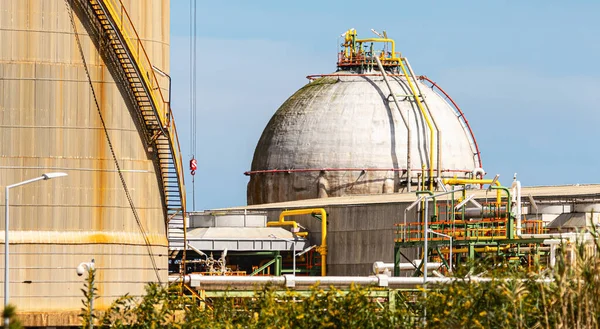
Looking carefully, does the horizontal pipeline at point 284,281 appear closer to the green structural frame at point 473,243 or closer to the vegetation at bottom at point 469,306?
the green structural frame at point 473,243

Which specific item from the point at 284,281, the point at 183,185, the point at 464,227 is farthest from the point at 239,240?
the point at 284,281

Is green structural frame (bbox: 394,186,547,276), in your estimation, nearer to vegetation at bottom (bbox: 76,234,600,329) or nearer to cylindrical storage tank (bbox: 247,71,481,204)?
cylindrical storage tank (bbox: 247,71,481,204)

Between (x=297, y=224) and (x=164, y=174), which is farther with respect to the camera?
(x=297, y=224)

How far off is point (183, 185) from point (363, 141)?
33987 mm

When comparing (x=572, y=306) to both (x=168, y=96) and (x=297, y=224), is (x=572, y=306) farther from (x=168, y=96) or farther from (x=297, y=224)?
(x=297, y=224)

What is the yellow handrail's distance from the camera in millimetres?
45062

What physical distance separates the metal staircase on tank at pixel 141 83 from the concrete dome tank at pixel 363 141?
3248 centimetres

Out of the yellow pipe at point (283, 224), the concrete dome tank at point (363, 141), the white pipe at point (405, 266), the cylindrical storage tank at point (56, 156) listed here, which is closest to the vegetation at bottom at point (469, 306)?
the cylindrical storage tank at point (56, 156)

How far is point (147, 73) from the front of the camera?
4609 cm

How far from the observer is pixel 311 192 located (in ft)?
265

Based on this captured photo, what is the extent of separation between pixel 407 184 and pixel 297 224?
10079 mm

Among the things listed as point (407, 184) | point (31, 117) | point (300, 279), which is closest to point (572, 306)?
point (300, 279)

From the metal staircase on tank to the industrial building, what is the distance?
0.14ft

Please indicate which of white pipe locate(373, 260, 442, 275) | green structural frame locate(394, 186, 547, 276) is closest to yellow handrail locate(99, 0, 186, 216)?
white pipe locate(373, 260, 442, 275)
